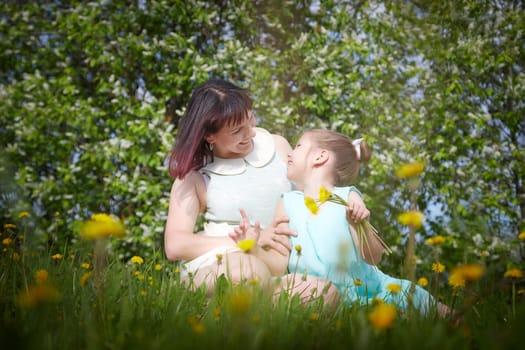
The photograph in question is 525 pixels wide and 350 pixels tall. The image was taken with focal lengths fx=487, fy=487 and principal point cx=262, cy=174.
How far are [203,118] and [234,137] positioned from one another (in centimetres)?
16

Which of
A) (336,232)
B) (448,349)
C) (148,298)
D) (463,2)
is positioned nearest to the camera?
(448,349)

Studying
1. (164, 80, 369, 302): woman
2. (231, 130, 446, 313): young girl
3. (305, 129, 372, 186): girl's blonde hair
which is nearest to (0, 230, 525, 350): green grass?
(231, 130, 446, 313): young girl

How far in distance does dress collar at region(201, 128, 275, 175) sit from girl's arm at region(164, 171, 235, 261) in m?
0.09

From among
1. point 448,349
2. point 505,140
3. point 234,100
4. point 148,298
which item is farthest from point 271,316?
point 505,140

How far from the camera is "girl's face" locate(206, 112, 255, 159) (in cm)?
214

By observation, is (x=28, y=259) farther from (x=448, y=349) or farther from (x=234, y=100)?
(x=448, y=349)

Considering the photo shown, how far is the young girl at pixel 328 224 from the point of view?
5.81 feet

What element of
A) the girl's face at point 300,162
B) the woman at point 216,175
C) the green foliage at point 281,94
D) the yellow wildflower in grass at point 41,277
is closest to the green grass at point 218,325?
the yellow wildflower in grass at point 41,277

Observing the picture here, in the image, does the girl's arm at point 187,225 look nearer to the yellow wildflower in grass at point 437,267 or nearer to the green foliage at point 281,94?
the yellow wildflower in grass at point 437,267

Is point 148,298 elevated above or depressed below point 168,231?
below

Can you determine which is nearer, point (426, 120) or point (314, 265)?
point (314, 265)

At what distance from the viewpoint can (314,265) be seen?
1.86 metres

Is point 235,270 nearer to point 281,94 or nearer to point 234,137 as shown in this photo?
point 234,137

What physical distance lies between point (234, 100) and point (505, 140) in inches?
115
